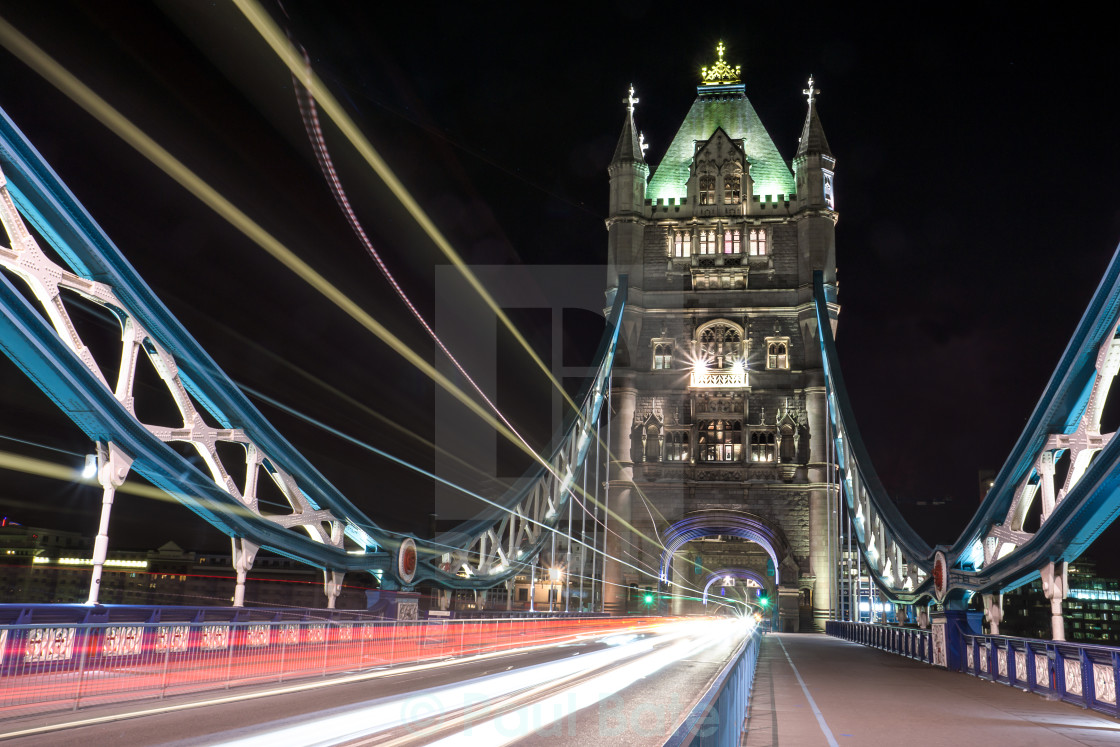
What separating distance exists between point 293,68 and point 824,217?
1420 inches

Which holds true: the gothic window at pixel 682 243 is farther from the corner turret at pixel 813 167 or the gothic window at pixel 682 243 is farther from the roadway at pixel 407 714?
the roadway at pixel 407 714

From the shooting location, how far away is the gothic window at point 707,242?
165 feet

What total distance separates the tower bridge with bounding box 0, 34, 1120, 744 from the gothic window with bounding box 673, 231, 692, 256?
123mm

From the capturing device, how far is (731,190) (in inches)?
2031

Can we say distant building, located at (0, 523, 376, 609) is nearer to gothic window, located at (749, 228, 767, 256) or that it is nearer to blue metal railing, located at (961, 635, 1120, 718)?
gothic window, located at (749, 228, 767, 256)

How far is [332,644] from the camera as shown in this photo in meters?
14.1

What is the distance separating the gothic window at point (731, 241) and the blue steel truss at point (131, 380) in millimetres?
31817

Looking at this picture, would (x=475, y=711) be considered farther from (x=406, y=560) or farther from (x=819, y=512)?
(x=819, y=512)

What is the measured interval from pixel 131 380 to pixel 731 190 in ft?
138

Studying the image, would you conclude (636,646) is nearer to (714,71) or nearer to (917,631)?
(917,631)

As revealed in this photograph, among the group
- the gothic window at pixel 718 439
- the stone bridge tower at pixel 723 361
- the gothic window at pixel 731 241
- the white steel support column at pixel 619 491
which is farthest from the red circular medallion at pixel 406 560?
the gothic window at pixel 731 241

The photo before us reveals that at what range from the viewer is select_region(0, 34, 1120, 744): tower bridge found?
40.5 ft

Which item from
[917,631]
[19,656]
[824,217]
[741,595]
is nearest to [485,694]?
[19,656]

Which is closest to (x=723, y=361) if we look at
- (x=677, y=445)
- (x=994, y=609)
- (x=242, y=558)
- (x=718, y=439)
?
(x=718, y=439)
